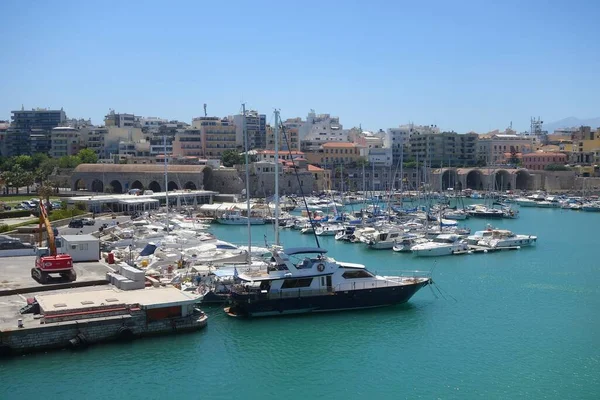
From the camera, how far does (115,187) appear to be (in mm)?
71562

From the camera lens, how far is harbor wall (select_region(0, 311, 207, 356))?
1906 cm

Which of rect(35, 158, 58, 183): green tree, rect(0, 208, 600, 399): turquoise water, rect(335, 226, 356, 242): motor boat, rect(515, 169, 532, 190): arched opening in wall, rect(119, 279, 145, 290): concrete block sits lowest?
rect(0, 208, 600, 399): turquoise water

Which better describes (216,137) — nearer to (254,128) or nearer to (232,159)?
(232,159)

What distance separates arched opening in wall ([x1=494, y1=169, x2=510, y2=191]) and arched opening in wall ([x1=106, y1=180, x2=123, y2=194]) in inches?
1956

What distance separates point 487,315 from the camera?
25.0 meters

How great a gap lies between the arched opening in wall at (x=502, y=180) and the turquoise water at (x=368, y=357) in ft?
217

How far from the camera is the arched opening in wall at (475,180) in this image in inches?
3732

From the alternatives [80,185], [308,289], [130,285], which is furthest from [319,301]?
[80,185]

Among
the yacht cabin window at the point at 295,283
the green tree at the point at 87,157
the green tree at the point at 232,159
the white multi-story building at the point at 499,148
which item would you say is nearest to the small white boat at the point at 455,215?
the green tree at the point at 232,159

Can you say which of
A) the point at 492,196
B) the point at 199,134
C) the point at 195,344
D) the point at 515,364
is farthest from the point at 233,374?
the point at 199,134

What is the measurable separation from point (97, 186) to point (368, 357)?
56.4 metres

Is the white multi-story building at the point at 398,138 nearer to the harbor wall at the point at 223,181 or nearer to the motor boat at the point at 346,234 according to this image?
the harbor wall at the point at 223,181

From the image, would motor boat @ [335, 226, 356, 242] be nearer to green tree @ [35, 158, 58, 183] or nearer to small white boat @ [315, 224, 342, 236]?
small white boat @ [315, 224, 342, 236]

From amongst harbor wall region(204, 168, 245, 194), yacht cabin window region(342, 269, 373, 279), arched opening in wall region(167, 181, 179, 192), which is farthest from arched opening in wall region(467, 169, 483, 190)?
yacht cabin window region(342, 269, 373, 279)
